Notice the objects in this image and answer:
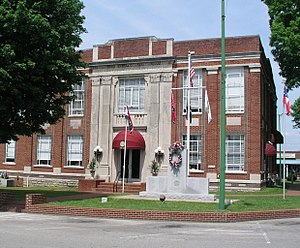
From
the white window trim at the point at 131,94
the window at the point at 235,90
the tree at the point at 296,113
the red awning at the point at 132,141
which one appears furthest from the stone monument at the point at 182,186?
the tree at the point at 296,113

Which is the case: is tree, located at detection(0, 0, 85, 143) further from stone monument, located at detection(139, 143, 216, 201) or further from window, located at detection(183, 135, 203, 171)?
window, located at detection(183, 135, 203, 171)

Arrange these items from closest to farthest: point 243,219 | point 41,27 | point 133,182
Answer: point 243,219 → point 41,27 → point 133,182

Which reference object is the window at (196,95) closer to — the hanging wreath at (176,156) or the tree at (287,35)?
the tree at (287,35)

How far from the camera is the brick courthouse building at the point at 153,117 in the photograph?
28.0 meters

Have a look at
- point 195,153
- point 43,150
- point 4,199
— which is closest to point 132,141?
point 195,153

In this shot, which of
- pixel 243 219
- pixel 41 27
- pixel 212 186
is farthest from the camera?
pixel 212 186

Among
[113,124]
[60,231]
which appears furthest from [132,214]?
[113,124]

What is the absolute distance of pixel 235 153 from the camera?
91.9 ft

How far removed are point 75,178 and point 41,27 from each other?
15754mm

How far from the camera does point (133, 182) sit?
3006cm

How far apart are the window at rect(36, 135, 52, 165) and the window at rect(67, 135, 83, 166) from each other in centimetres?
187

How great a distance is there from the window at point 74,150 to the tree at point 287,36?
52.1ft

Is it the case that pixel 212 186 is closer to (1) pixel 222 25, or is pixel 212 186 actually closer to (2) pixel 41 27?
(1) pixel 222 25

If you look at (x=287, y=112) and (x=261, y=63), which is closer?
(x=287, y=112)
